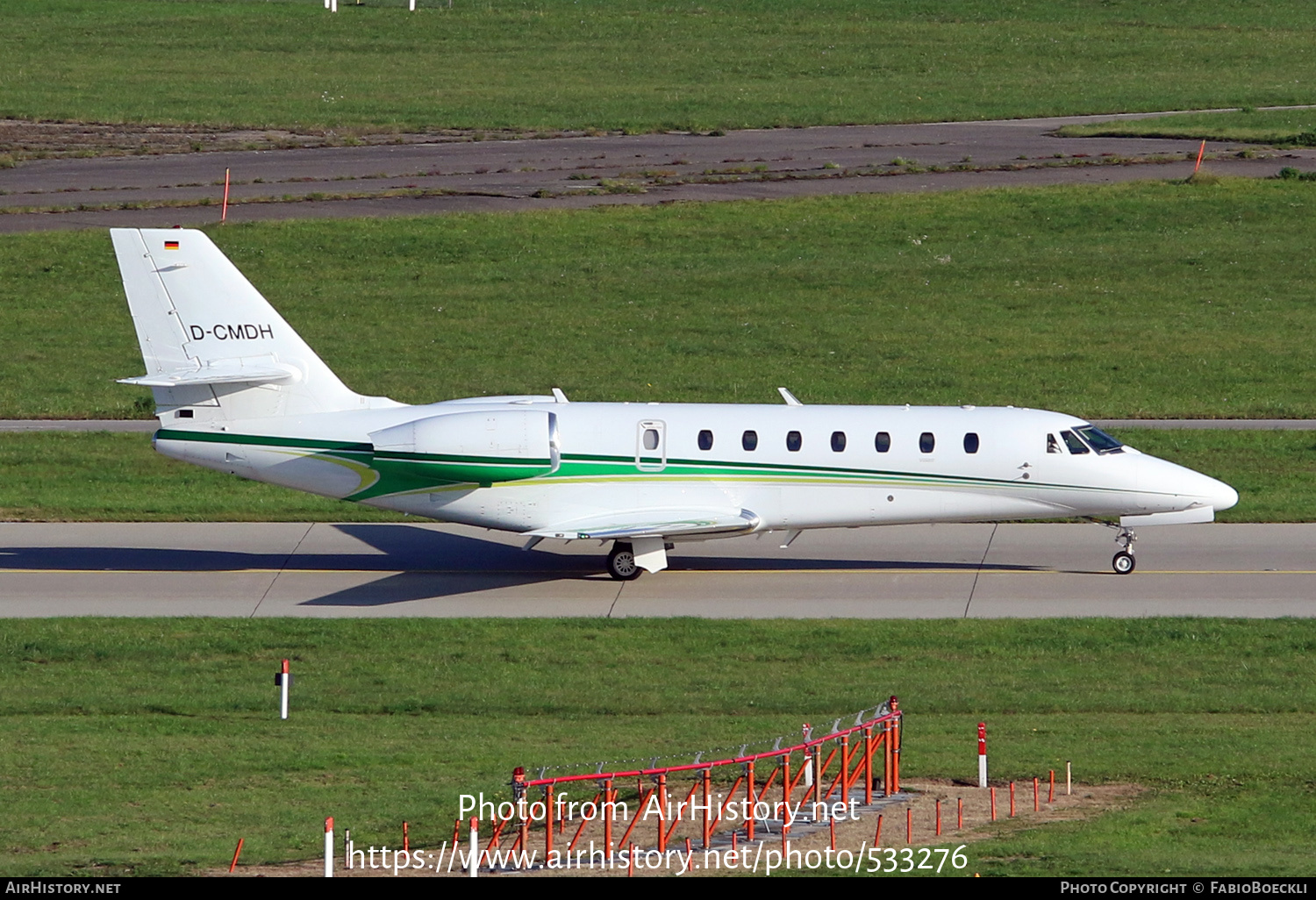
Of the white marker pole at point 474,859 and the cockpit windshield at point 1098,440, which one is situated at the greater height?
the cockpit windshield at point 1098,440

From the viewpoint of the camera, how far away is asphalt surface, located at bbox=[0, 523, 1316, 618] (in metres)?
27.0

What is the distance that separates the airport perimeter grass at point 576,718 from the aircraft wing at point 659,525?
1918 mm

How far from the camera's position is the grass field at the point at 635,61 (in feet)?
218

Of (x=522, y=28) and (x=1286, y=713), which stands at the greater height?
(x=522, y=28)

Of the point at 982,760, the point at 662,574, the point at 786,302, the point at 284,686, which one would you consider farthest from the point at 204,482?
the point at 982,760

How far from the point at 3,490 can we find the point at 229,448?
315 inches

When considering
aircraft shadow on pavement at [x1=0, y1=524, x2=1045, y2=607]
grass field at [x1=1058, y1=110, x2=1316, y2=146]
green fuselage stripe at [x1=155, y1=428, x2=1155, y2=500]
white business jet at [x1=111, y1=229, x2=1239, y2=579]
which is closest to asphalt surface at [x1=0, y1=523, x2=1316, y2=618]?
aircraft shadow on pavement at [x1=0, y1=524, x2=1045, y2=607]

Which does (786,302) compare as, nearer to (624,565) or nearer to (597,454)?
(624,565)

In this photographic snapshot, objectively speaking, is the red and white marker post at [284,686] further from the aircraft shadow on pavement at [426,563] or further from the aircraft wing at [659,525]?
the aircraft wing at [659,525]

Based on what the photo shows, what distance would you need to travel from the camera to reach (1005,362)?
1638 inches

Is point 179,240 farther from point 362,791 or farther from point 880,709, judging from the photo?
point 880,709

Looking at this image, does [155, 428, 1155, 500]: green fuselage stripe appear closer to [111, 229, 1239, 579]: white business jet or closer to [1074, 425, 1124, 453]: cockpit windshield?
[111, 229, 1239, 579]: white business jet

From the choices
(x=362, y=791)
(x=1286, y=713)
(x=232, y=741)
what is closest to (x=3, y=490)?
(x=232, y=741)

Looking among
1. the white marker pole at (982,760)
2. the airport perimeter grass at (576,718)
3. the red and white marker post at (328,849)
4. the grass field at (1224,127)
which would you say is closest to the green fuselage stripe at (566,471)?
the airport perimeter grass at (576,718)
